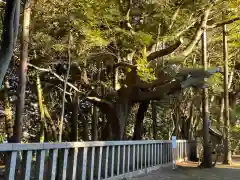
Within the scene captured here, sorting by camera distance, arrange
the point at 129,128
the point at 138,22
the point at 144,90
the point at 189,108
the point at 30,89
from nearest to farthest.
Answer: the point at 138,22, the point at 144,90, the point at 30,89, the point at 189,108, the point at 129,128

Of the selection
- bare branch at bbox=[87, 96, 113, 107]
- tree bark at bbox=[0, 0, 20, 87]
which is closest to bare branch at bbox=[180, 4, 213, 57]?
bare branch at bbox=[87, 96, 113, 107]

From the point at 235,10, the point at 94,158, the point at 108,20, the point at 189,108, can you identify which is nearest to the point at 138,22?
the point at 108,20

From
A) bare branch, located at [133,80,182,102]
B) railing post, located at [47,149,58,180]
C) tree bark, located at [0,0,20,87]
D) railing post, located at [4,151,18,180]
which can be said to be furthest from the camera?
bare branch, located at [133,80,182,102]

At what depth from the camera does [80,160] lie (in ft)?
27.0

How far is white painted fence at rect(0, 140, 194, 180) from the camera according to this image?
6.36 metres

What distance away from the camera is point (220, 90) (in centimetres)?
2056

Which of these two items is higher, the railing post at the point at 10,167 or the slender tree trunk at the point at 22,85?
the slender tree trunk at the point at 22,85

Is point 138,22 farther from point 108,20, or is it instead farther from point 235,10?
point 235,10

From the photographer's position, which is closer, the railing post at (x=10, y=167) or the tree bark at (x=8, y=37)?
the tree bark at (x=8, y=37)

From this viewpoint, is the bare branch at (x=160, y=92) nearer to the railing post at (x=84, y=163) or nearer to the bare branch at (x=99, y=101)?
the bare branch at (x=99, y=101)

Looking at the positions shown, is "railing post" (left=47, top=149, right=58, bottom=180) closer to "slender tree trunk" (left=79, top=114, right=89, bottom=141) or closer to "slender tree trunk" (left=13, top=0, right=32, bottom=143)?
"slender tree trunk" (left=13, top=0, right=32, bottom=143)

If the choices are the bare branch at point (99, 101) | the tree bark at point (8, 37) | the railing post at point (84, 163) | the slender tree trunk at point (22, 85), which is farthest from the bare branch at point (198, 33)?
the tree bark at point (8, 37)

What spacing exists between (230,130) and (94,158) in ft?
33.5

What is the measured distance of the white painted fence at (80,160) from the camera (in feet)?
20.9
